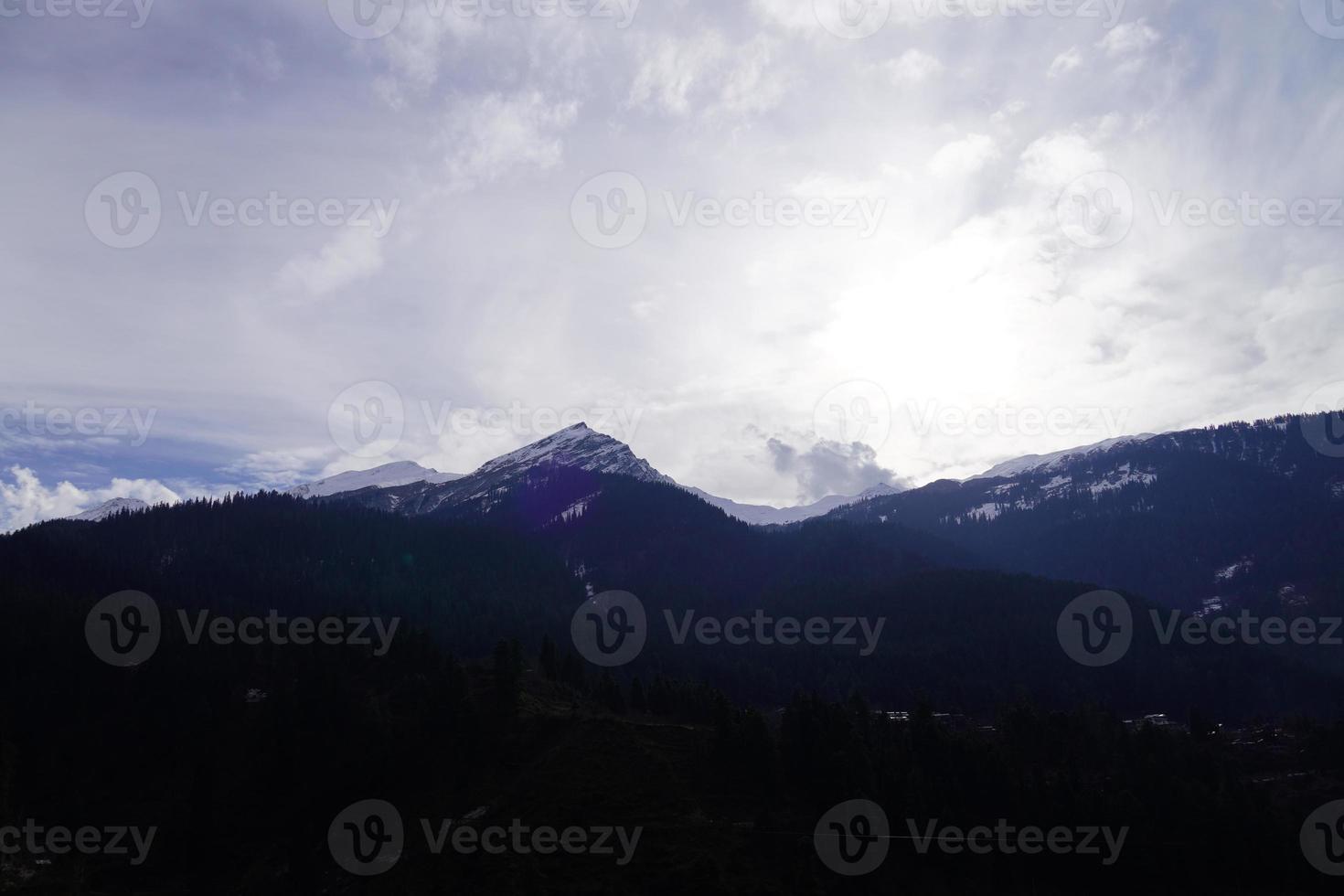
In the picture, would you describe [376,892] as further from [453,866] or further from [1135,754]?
[1135,754]

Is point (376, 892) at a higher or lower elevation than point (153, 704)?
lower

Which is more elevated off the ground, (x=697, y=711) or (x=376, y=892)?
(x=697, y=711)

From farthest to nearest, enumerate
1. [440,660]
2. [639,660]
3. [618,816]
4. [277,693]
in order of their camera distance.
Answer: [639,660] < [440,660] < [277,693] < [618,816]

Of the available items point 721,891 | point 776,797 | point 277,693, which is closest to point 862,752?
point 776,797

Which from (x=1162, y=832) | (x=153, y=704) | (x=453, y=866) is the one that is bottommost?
(x=1162, y=832)

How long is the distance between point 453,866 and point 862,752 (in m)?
45.4

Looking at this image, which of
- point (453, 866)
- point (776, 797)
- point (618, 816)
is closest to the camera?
point (453, 866)

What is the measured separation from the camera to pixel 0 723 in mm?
98188

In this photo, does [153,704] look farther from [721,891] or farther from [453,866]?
[721,891]

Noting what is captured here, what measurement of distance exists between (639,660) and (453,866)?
5268 inches

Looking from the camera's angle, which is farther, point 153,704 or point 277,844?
A: point 153,704

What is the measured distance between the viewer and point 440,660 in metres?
125

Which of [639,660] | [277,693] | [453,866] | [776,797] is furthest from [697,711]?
[639,660]

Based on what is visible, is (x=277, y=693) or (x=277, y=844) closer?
(x=277, y=844)
